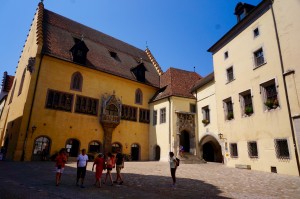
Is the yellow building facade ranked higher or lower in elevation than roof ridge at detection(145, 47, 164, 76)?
lower

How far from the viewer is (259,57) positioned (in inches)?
684

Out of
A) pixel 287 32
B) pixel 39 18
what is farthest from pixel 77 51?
pixel 287 32

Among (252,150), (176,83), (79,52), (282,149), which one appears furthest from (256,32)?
(79,52)

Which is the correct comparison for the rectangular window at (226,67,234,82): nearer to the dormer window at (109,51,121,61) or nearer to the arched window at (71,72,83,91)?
the dormer window at (109,51,121,61)

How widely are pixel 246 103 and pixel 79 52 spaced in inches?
722

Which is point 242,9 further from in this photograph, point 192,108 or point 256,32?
point 192,108

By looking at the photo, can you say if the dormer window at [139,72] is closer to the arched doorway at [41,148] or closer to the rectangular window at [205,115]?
the rectangular window at [205,115]

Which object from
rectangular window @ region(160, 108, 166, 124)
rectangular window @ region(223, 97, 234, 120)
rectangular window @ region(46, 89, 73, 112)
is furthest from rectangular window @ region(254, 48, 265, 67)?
rectangular window @ region(46, 89, 73, 112)

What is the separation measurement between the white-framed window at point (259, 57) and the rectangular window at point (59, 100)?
1810 cm

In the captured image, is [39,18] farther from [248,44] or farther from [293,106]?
[293,106]

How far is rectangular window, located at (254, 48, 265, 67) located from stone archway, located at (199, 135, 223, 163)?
10.0 meters

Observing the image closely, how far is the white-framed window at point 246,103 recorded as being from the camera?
56.7ft

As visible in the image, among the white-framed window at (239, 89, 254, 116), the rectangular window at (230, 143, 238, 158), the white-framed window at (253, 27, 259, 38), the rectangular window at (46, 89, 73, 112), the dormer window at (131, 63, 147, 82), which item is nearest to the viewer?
the white-framed window at (239, 89, 254, 116)

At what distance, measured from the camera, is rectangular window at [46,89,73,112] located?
834 inches
